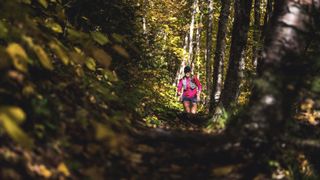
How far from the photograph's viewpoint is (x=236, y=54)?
33.9ft

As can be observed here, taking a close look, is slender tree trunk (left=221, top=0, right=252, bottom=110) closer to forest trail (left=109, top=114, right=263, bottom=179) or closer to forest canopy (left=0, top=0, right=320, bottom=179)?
forest canopy (left=0, top=0, right=320, bottom=179)

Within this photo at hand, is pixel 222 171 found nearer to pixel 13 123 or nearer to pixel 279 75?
pixel 279 75

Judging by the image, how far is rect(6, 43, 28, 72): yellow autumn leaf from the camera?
406 cm

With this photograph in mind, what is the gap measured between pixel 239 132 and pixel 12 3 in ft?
8.76

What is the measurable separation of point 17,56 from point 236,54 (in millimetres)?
6926

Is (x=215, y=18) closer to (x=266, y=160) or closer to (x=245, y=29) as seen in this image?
(x=245, y=29)

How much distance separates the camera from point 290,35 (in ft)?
17.2

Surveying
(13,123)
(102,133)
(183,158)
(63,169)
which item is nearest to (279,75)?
(183,158)

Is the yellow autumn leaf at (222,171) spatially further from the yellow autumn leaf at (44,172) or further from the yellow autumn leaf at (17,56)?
the yellow autumn leaf at (17,56)

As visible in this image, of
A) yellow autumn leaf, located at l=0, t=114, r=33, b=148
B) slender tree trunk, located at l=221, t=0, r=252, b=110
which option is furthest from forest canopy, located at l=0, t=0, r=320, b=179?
slender tree trunk, located at l=221, t=0, r=252, b=110

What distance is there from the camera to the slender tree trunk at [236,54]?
1016 cm

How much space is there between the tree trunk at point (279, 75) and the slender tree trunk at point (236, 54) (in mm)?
4670

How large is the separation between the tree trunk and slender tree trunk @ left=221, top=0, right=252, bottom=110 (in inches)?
184

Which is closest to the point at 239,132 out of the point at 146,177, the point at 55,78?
the point at 146,177
